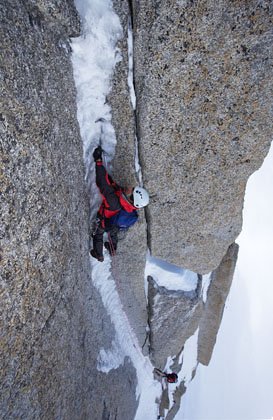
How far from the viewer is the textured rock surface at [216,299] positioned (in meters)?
11.9

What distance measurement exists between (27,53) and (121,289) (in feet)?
21.9

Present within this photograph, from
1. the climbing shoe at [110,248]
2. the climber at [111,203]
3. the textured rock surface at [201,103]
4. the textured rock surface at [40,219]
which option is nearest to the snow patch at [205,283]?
the textured rock surface at [201,103]

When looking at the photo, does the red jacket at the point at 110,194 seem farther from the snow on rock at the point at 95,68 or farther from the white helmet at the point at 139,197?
the snow on rock at the point at 95,68

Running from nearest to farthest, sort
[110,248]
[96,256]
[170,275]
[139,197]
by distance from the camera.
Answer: [139,197], [96,256], [110,248], [170,275]

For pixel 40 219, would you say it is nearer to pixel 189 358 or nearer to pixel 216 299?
pixel 216 299

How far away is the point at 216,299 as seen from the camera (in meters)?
13.3

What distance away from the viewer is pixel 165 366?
13.5 m

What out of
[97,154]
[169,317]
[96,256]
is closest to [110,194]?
[97,154]

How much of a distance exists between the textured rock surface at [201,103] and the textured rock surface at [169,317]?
300cm

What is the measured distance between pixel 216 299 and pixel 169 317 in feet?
10.9

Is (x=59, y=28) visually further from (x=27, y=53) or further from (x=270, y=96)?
(x=270, y=96)

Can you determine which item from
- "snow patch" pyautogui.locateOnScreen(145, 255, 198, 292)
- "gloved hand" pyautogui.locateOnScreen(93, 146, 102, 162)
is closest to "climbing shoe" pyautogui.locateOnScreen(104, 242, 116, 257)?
"snow patch" pyautogui.locateOnScreen(145, 255, 198, 292)

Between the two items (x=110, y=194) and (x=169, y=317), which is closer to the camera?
(x=110, y=194)

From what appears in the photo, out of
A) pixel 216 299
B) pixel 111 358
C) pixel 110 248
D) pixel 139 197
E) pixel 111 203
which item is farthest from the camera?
pixel 216 299
